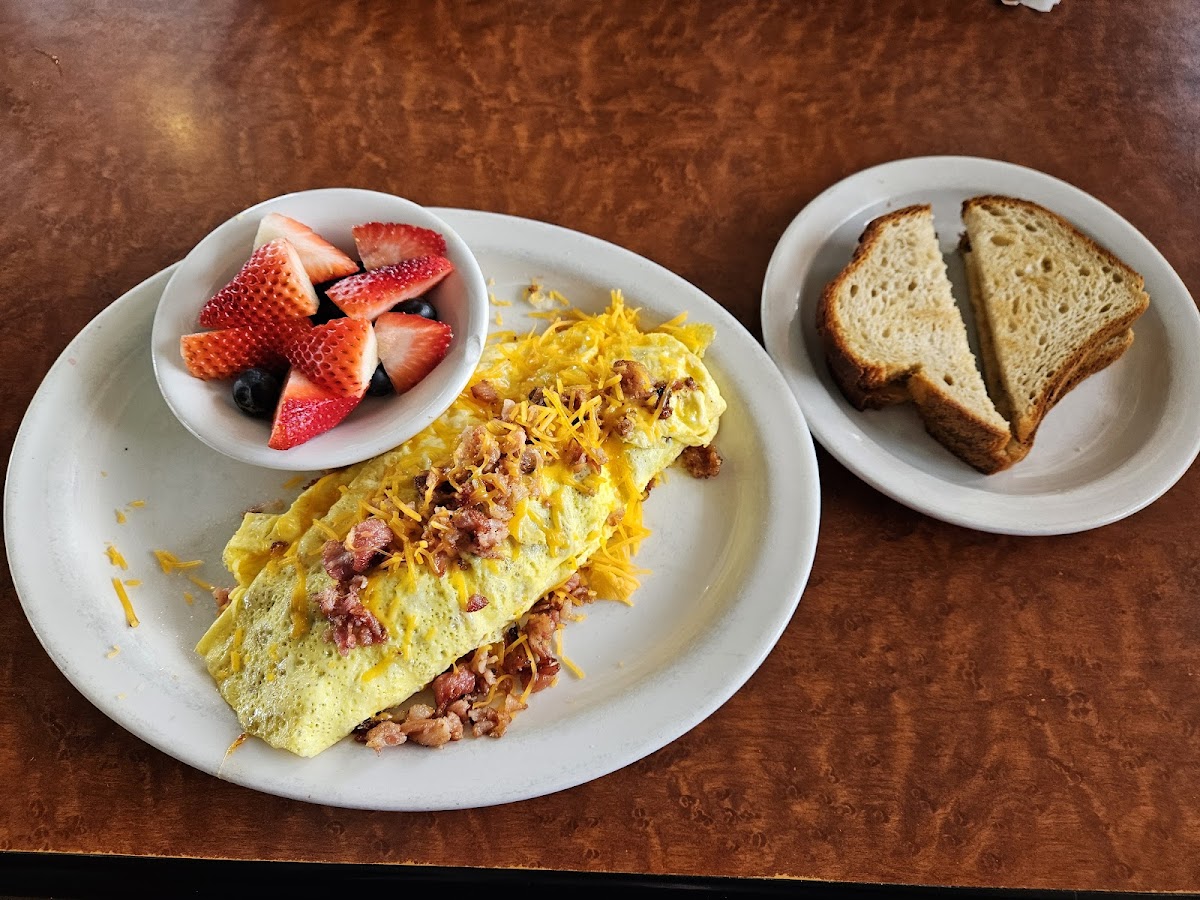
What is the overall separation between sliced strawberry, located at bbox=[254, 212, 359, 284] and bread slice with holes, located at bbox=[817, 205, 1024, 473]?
1.24m

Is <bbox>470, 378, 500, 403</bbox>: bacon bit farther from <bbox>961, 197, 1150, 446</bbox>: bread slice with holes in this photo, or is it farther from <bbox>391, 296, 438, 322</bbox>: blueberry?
<bbox>961, 197, 1150, 446</bbox>: bread slice with holes

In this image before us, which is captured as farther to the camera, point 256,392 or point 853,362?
point 853,362

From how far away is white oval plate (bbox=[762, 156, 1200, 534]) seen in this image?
7.14 ft

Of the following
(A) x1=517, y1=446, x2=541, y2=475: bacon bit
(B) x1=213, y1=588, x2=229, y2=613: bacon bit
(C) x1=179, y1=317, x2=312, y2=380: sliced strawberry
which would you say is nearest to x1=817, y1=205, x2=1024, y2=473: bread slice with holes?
(A) x1=517, y1=446, x2=541, y2=475: bacon bit

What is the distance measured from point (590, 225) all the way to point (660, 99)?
561 millimetres

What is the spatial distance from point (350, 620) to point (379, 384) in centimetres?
51

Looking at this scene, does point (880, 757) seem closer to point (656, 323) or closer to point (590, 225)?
point (656, 323)

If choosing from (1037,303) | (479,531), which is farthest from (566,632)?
(1037,303)

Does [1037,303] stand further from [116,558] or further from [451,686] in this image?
[116,558]

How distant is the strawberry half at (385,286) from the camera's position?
75.2 inches

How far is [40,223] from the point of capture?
247 cm

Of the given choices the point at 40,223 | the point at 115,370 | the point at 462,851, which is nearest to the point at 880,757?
the point at 462,851

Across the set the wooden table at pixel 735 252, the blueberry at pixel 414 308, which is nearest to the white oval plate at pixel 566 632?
the wooden table at pixel 735 252

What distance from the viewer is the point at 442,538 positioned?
1.79 meters
